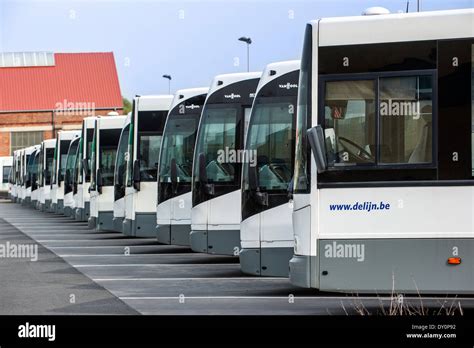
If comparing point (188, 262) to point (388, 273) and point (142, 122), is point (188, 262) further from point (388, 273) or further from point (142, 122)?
point (388, 273)

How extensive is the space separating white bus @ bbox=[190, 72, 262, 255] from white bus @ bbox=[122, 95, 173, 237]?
5.62 m

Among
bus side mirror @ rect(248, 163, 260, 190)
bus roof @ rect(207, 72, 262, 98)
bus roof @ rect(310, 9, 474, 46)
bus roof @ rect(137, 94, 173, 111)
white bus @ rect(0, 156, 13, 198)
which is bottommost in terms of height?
white bus @ rect(0, 156, 13, 198)

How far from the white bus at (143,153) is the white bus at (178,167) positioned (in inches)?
103

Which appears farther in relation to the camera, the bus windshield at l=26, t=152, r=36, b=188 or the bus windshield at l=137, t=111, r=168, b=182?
the bus windshield at l=26, t=152, r=36, b=188

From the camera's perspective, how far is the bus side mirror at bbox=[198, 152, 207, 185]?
61.4ft

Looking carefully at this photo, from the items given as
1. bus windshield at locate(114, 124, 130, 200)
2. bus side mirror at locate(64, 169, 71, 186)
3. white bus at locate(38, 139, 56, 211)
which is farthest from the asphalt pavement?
white bus at locate(38, 139, 56, 211)

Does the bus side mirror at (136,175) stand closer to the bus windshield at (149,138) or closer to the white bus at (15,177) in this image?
the bus windshield at (149,138)

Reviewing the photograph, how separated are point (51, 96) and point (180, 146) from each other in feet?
244

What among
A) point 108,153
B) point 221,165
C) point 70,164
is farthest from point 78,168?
point 221,165

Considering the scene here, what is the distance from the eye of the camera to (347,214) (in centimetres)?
1178

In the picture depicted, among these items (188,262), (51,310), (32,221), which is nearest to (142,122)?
(188,262)

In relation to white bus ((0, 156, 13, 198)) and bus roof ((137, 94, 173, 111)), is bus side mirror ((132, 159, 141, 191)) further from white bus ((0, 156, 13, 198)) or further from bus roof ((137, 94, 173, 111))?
white bus ((0, 156, 13, 198))

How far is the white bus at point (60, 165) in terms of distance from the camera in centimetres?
4578
